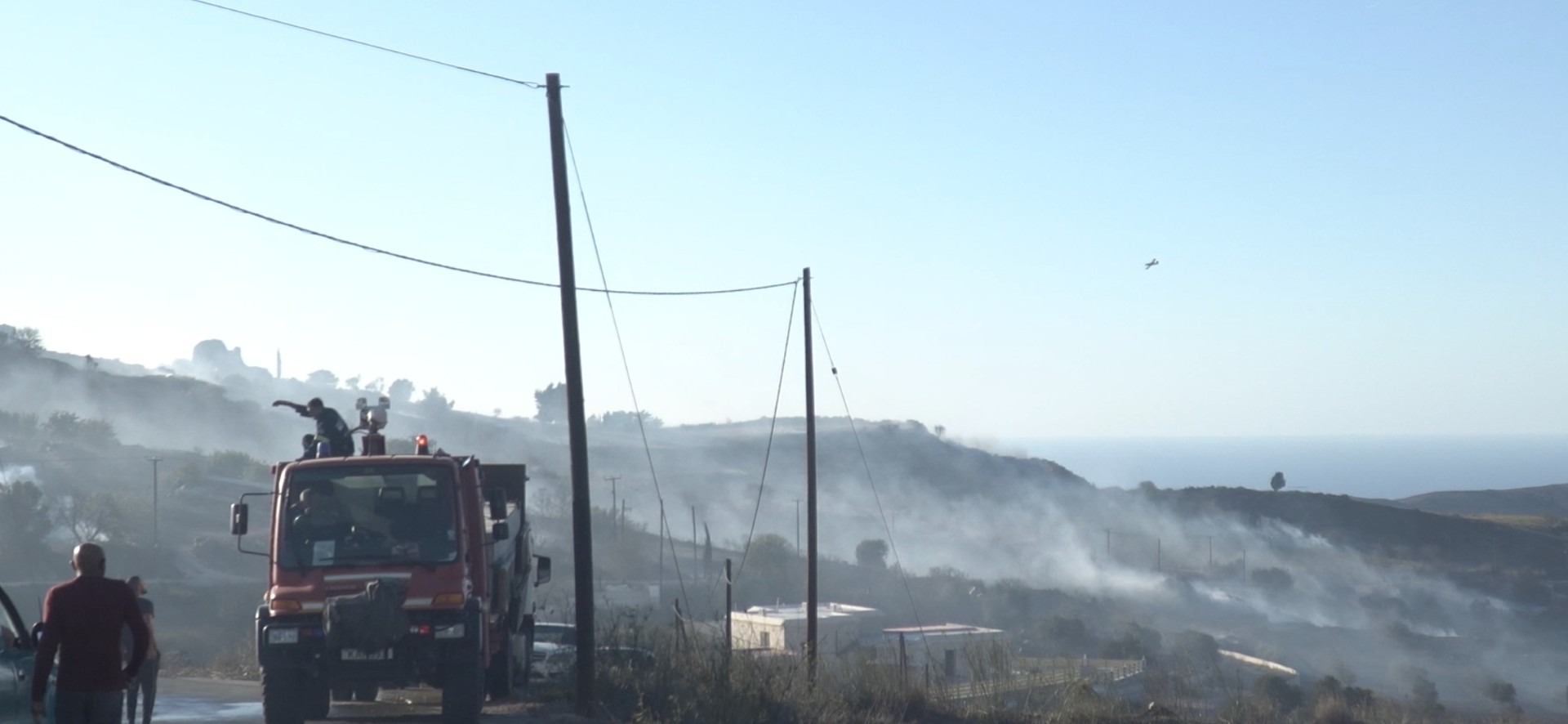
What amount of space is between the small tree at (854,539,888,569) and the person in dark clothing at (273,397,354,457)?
2396 inches

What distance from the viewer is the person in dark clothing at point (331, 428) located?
13273 mm

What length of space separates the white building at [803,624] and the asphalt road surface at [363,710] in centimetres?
881

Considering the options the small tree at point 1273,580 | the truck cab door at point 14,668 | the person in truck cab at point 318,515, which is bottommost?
the small tree at point 1273,580

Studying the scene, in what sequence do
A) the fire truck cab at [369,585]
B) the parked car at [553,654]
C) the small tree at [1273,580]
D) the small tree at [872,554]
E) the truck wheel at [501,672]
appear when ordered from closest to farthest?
1. the fire truck cab at [369,585]
2. the truck wheel at [501,672]
3. the parked car at [553,654]
4. the small tree at [872,554]
5. the small tree at [1273,580]

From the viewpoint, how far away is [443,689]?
481 inches

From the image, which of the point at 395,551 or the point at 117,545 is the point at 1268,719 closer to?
the point at 395,551

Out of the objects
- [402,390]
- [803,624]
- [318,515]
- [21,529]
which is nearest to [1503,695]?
[803,624]

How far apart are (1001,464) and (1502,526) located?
1897 inches

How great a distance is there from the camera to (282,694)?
11930 millimetres

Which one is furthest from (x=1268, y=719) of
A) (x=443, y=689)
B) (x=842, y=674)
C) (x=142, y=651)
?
(x=142, y=651)

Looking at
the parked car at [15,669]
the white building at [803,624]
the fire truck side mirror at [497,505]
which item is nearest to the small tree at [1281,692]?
the white building at [803,624]

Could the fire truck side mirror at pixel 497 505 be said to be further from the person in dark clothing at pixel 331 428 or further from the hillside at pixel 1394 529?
the hillside at pixel 1394 529

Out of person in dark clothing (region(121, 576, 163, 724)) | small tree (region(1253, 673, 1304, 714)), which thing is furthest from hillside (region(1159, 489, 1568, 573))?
person in dark clothing (region(121, 576, 163, 724))

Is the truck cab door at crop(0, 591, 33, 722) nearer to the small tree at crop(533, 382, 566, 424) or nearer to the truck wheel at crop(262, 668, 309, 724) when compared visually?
the truck wheel at crop(262, 668, 309, 724)
